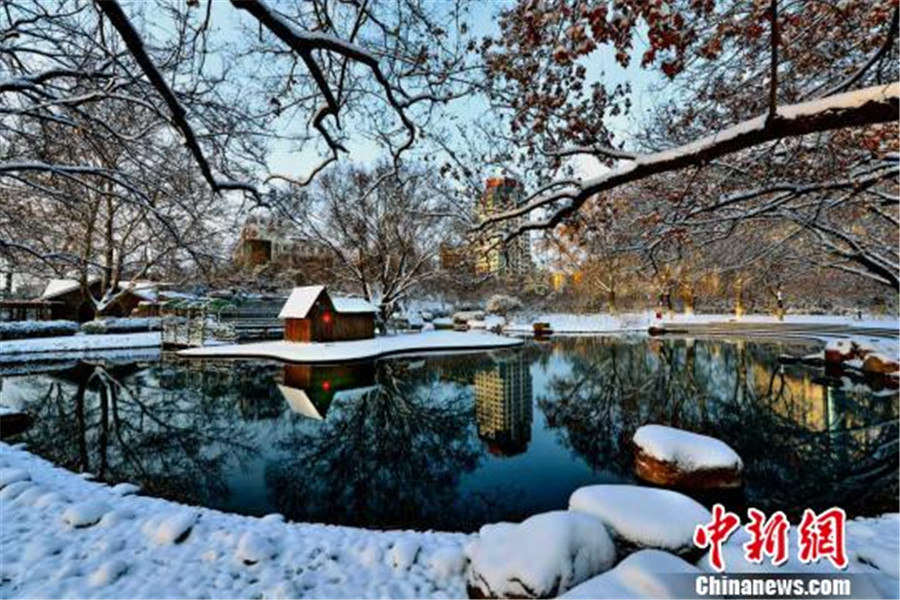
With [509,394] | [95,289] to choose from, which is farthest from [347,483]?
[95,289]

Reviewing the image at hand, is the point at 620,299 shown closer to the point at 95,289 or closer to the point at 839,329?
the point at 839,329

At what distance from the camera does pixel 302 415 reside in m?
11.7

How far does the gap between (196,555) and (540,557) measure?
346 centimetres

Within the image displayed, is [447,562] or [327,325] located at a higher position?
[327,325]

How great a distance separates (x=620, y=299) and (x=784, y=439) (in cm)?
4379

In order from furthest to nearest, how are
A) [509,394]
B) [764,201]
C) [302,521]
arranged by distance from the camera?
[509,394]
[764,201]
[302,521]

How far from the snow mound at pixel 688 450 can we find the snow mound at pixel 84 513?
315 inches

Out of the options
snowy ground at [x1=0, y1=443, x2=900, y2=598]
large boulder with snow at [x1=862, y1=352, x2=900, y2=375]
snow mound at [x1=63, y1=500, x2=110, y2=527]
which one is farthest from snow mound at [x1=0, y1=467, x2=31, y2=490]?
large boulder with snow at [x1=862, y1=352, x2=900, y2=375]

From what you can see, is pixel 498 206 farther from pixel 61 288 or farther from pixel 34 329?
pixel 61 288

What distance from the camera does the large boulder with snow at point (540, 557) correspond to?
3561mm

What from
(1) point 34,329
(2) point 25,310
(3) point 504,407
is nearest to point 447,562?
(3) point 504,407

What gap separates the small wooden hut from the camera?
25.1 metres

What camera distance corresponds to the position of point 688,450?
7277 millimetres

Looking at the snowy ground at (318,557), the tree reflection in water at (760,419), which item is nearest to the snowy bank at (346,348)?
the tree reflection in water at (760,419)
